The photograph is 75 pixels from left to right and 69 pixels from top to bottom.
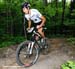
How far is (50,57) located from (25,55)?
97 cm

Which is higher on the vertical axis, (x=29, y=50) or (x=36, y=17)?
(x=36, y=17)

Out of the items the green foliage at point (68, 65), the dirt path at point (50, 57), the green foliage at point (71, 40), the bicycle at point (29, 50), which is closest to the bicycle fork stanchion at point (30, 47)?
the bicycle at point (29, 50)

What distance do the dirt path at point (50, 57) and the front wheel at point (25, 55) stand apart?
15 centimetres

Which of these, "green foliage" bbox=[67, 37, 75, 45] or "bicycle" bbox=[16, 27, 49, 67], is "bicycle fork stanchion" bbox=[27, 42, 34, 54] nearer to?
"bicycle" bbox=[16, 27, 49, 67]

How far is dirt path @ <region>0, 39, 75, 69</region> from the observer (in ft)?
24.1

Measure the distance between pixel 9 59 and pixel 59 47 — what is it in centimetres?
194

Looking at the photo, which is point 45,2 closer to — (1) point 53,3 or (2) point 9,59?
(1) point 53,3

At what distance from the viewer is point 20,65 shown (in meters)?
7.29

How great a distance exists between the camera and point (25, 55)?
7.41 meters

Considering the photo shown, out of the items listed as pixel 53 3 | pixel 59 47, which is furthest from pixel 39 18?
pixel 53 3

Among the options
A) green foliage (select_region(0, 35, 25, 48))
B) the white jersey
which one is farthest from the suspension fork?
green foliage (select_region(0, 35, 25, 48))

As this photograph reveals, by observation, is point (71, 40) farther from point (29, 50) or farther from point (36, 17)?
point (29, 50)

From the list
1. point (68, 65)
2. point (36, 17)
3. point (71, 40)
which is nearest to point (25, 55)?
point (36, 17)

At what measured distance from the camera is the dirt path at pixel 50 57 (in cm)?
736
